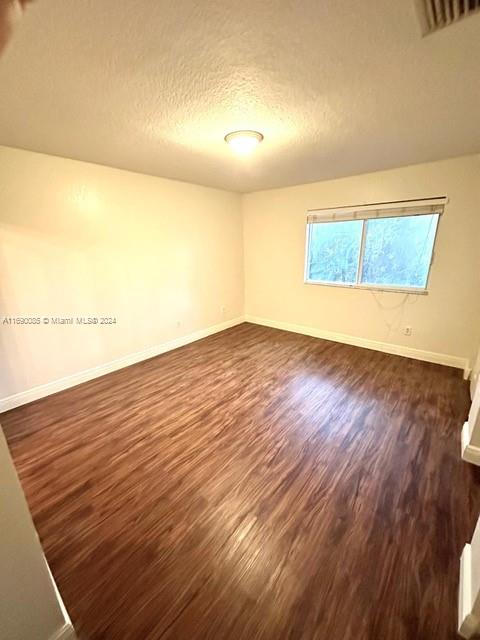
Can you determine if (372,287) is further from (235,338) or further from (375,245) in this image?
(235,338)

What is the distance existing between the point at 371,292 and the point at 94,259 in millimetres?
3465

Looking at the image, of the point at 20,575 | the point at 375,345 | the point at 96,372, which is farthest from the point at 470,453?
the point at 96,372

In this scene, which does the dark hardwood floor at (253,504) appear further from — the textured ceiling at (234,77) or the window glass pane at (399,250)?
the textured ceiling at (234,77)

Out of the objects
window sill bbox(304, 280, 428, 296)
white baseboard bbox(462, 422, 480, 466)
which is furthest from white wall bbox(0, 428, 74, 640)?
window sill bbox(304, 280, 428, 296)

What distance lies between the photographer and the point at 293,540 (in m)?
1.31

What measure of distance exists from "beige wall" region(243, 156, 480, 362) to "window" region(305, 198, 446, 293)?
106mm

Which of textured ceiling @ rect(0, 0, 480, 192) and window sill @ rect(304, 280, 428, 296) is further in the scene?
window sill @ rect(304, 280, 428, 296)

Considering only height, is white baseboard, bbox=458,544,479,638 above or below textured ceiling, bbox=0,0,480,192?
below

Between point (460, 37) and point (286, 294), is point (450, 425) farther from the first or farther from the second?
point (286, 294)

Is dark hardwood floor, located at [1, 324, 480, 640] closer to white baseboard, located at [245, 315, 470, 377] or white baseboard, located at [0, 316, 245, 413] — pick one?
white baseboard, located at [0, 316, 245, 413]

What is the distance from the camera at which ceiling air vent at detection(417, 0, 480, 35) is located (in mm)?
883

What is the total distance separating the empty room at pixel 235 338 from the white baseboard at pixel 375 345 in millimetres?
48

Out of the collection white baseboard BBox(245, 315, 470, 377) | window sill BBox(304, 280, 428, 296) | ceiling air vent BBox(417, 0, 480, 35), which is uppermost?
ceiling air vent BBox(417, 0, 480, 35)

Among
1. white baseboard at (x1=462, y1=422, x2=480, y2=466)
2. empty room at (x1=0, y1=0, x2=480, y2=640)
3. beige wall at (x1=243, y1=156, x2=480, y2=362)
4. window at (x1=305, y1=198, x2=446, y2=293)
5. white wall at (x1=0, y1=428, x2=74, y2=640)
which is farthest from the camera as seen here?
window at (x1=305, y1=198, x2=446, y2=293)
